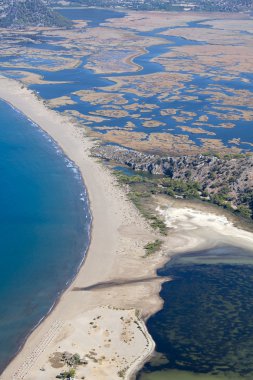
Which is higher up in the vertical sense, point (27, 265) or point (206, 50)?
point (206, 50)

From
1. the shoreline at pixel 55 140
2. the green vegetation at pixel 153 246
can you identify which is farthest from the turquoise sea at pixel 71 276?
the green vegetation at pixel 153 246

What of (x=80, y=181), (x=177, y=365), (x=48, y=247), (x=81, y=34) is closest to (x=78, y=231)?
(x=48, y=247)

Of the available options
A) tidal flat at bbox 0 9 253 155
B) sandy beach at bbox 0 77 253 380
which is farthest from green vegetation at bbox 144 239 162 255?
tidal flat at bbox 0 9 253 155

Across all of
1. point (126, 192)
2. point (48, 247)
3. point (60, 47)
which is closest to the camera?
point (48, 247)

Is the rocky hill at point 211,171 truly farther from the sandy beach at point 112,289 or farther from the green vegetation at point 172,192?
the sandy beach at point 112,289

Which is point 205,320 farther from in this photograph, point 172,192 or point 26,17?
point 26,17

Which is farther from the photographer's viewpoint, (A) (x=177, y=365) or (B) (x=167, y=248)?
(B) (x=167, y=248)

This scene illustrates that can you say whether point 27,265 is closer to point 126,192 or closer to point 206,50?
point 126,192
